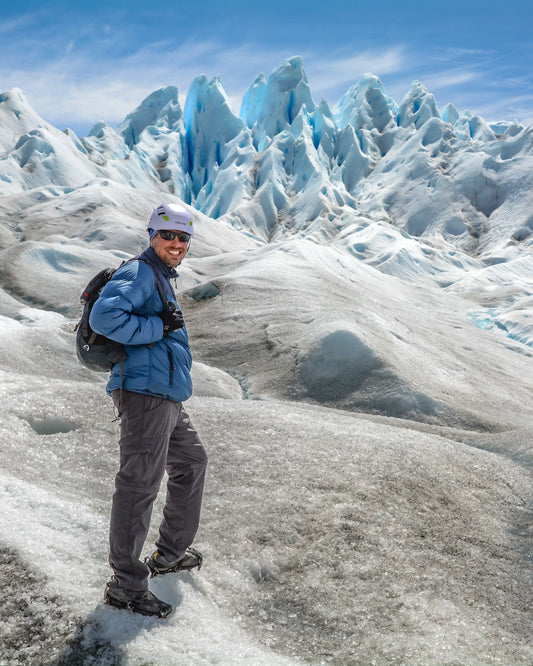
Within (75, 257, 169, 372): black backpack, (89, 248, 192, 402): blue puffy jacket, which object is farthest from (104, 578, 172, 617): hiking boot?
(75, 257, 169, 372): black backpack

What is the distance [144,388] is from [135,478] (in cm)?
55

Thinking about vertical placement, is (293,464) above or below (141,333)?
below

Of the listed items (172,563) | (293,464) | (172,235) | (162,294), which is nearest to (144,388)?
(162,294)

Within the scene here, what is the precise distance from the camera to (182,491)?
3.79 metres

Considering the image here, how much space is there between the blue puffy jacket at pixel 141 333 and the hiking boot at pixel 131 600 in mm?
1185

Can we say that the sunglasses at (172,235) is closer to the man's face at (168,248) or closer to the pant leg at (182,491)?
the man's face at (168,248)

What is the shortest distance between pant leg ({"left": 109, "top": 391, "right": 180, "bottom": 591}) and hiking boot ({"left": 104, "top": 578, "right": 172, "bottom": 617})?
4 centimetres

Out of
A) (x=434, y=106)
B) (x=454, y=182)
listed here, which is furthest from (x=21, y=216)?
(x=434, y=106)

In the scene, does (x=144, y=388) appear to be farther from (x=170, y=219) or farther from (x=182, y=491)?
(x=170, y=219)

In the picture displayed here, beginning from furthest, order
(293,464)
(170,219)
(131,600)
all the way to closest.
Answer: (293,464) < (170,219) < (131,600)

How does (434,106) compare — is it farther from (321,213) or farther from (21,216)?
(21,216)

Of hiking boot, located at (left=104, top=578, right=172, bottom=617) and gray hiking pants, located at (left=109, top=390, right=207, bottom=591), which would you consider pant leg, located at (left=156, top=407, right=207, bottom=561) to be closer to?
gray hiking pants, located at (left=109, top=390, right=207, bottom=591)

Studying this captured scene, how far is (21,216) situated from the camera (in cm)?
3828

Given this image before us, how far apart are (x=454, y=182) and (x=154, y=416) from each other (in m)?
72.0
